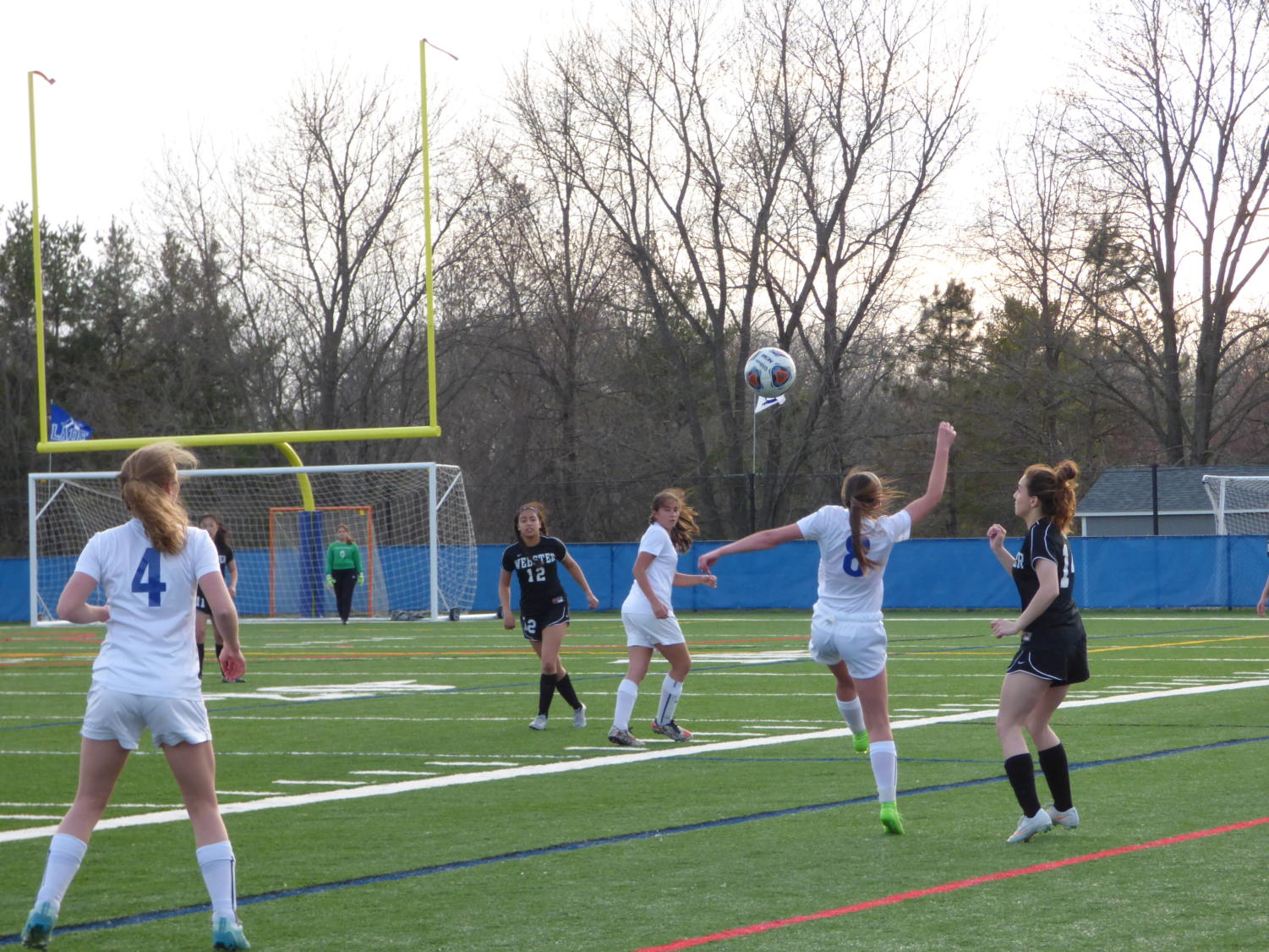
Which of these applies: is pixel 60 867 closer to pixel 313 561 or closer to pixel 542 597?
pixel 542 597

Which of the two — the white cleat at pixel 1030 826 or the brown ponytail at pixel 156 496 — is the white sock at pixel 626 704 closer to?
the white cleat at pixel 1030 826

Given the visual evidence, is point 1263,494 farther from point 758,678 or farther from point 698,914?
point 698,914

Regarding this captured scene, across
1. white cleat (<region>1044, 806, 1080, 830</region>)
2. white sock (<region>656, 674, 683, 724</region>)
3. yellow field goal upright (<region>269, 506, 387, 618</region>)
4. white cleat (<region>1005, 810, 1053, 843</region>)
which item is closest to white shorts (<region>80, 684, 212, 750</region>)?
white cleat (<region>1005, 810, 1053, 843</region>)

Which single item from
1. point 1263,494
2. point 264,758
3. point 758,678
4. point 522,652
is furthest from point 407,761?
point 1263,494

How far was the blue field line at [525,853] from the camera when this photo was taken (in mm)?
6512

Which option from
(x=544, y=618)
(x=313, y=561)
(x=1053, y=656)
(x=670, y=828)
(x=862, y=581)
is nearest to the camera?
(x=1053, y=656)

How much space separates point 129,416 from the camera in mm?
51906

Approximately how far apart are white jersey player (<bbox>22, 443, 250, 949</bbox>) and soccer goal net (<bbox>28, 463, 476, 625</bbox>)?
26.8 metres

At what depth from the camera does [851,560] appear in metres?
8.21

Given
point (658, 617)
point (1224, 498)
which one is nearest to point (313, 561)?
point (1224, 498)

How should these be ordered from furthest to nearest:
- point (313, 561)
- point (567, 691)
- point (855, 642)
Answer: point (313, 561) < point (567, 691) < point (855, 642)

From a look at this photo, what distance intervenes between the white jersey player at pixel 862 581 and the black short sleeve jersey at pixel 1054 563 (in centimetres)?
51

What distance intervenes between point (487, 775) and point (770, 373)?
20031 millimetres

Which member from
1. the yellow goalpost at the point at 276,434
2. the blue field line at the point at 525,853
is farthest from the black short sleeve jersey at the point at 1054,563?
the yellow goalpost at the point at 276,434
